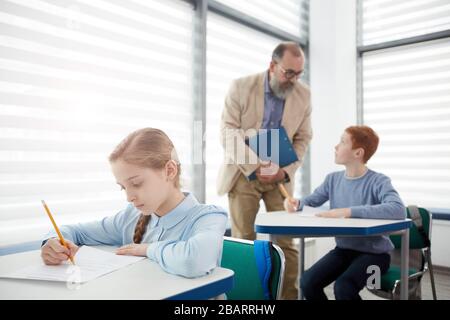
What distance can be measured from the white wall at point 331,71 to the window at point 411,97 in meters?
0.15

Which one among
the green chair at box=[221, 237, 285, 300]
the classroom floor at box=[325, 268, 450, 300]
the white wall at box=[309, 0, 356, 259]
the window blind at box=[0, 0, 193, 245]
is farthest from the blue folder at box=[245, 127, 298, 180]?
the white wall at box=[309, 0, 356, 259]

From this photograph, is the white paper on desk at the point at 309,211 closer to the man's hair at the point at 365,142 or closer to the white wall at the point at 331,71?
the man's hair at the point at 365,142

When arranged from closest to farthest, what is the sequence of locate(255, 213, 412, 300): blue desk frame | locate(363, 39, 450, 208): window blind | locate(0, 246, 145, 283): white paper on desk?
Answer: locate(0, 246, 145, 283): white paper on desk → locate(255, 213, 412, 300): blue desk frame → locate(363, 39, 450, 208): window blind

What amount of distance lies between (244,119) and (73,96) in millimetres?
990

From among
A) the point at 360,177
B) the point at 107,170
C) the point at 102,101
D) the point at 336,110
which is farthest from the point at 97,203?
the point at 336,110

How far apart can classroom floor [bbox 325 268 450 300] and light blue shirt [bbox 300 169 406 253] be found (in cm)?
91

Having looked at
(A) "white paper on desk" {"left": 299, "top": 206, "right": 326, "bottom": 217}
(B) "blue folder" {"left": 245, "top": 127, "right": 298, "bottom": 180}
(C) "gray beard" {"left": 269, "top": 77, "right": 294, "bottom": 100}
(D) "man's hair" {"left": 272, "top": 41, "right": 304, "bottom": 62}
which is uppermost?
(D) "man's hair" {"left": 272, "top": 41, "right": 304, "bottom": 62}

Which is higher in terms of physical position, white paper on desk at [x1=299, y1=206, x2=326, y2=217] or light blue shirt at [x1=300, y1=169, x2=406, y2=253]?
light blue shirt at [x1=300, y1=169, x2=406, y2=253]

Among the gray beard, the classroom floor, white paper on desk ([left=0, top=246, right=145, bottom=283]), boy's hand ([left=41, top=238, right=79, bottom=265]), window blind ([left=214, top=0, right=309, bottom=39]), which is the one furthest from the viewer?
window blind ([left=214, top=0, right=309, bottom=39])

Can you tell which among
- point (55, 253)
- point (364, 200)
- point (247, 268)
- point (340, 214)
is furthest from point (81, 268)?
point (364, 200)

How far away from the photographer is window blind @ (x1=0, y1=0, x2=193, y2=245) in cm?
196

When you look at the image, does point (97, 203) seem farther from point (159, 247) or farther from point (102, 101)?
point (159, 247)

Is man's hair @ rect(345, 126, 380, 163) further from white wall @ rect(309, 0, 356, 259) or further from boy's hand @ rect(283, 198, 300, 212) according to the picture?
white wall @ rect(309, 0, 356, 259)

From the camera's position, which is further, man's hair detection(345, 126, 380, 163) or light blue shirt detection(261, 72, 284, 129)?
light blue shirt detection(261, 72, 284, 129)
